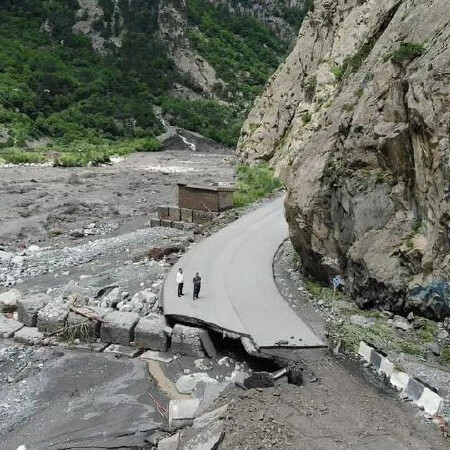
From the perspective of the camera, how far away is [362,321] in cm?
1395

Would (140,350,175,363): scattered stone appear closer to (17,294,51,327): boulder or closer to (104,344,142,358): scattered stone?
(104,344,142,358): scattered stone

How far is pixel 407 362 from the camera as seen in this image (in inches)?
464

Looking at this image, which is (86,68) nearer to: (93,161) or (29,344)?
(93,161)

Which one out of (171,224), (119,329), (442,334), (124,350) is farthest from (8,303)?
A: (171,224)

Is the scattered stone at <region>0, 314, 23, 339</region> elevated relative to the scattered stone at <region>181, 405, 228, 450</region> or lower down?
lower down

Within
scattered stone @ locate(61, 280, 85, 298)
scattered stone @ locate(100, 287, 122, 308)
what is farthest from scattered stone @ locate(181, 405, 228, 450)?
scattered stone @ locate(61, 280, 85, 298)

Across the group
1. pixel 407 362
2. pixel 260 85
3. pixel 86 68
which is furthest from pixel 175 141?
pixel 407 362

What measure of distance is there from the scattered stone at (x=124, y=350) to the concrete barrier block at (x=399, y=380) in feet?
22.5

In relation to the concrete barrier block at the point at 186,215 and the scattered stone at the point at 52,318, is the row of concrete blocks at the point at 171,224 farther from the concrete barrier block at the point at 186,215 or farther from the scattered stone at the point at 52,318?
the scattered stone at the point at 52,318

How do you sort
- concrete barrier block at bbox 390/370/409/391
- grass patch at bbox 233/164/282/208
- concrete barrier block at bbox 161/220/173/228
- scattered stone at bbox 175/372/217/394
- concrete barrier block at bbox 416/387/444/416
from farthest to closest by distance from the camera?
grass patch at bbox 233/164/282/208, concrete barrier block at bbox 161/220/173/228, scattered stone at bbox 175/372/217/394, concrete barrier block at bbox 390/370/409/391, concrete barrier block at bbox 416/387/444/416

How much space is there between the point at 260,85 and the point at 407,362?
145071 mm

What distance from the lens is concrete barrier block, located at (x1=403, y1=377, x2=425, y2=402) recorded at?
10555 mm

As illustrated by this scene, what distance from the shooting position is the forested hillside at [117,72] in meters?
98.1

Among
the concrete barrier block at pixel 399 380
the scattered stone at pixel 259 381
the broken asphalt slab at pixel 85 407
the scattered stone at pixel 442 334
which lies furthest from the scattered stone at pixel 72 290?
the scattered stone at pixel 442 334
